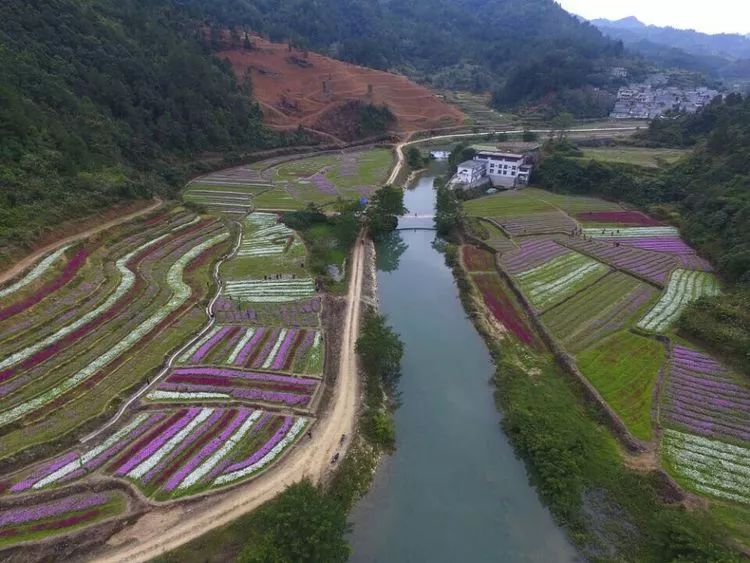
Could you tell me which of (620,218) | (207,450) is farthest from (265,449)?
(620,218)

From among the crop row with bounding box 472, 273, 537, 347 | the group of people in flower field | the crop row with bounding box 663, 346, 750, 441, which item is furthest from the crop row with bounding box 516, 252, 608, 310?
the group of people in flower field

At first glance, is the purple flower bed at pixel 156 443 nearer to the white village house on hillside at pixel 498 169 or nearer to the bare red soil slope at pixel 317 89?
the white village house on hillside at pixel 498 169

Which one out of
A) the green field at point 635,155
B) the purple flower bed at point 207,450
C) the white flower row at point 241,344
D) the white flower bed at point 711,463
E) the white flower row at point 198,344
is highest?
the green field at point 635,155

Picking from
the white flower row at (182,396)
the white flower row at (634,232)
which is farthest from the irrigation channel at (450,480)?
the white flower row at (634,232)

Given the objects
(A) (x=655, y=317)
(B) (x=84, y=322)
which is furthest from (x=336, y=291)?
(A) (x=655, y=317)

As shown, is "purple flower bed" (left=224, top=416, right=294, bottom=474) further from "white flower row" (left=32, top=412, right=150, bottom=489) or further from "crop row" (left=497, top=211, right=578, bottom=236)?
"crop row" (left=497, top=211, right=578, bottom=236)

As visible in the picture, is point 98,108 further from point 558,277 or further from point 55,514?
point 558,277
